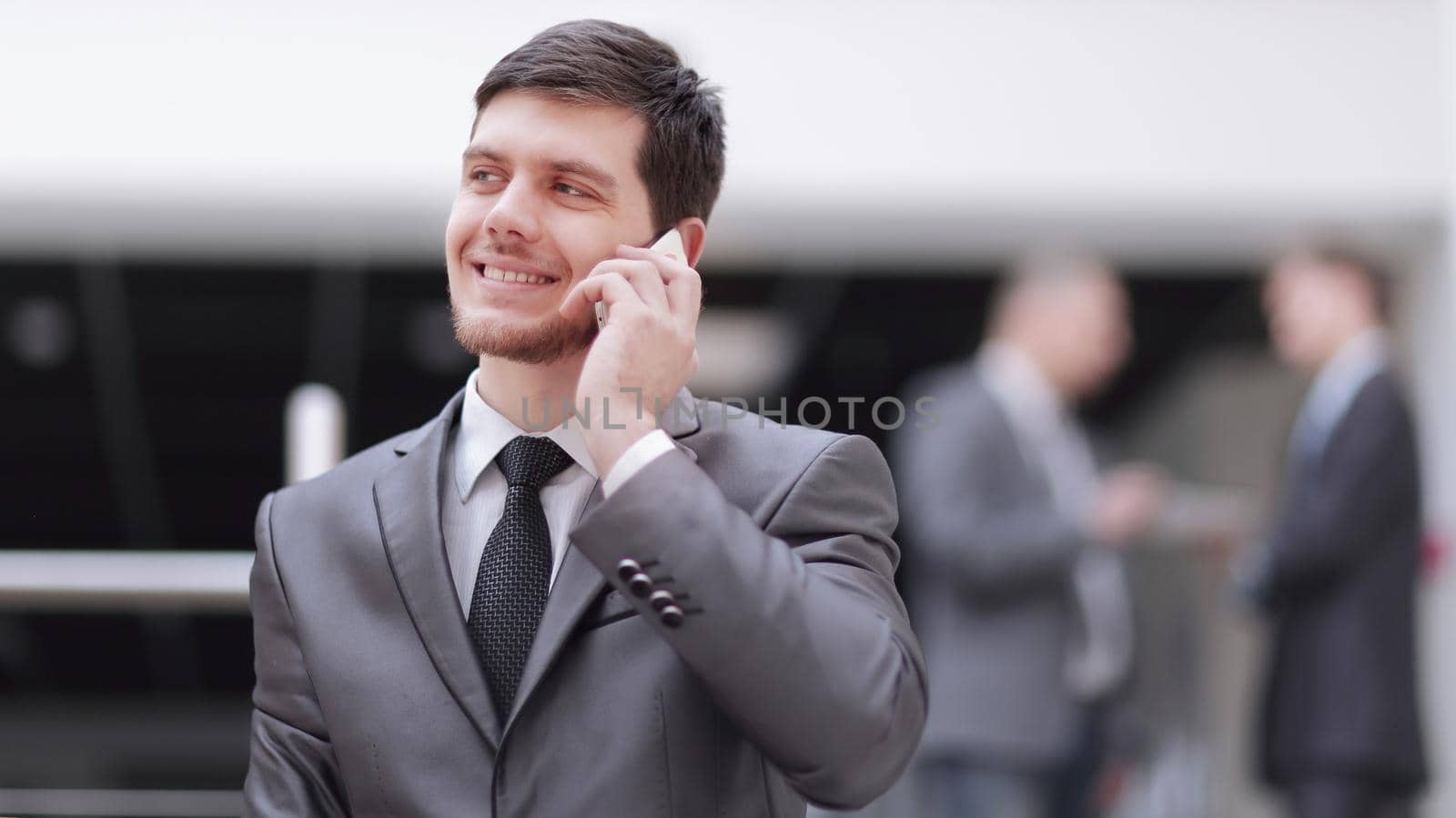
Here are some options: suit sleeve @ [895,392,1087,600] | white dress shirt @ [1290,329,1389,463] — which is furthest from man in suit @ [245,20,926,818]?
white dress shirt @ [1290,329,1389,463]

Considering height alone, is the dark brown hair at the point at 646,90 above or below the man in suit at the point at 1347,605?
above

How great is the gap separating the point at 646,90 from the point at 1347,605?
8.95 ft

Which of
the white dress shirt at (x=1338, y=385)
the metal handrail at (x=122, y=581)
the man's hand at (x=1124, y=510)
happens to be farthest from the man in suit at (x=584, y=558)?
the white dress shirt at (x=1338, y=385)

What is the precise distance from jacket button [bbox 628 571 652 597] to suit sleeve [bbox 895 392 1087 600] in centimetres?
240

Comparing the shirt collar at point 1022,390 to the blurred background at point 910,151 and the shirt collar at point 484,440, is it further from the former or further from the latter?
the shirt collar at point 484,440

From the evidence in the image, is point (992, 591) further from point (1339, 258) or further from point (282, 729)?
point (282, 729)

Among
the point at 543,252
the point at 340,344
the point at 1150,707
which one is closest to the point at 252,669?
the point at 543,252

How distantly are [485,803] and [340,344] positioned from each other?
743 centimetres

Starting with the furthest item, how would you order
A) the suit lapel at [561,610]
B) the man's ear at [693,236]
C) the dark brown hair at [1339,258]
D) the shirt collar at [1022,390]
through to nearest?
the dark brown hair at [1339,258] < the shirt collar at [1022,390] < the man's ear at [693,236] < the suit lapel at [561,610]

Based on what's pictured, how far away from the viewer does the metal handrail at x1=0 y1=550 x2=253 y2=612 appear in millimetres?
2518

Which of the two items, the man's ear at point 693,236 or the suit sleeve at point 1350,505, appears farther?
the suit sleeve at point 1350,505

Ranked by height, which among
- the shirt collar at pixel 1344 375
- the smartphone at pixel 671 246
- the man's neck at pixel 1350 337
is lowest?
the shirt collar at pixel 1344 375

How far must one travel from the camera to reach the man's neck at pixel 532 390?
1.57m

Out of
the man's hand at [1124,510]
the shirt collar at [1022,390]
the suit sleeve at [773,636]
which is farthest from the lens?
the shirt collar at [1022,390]
